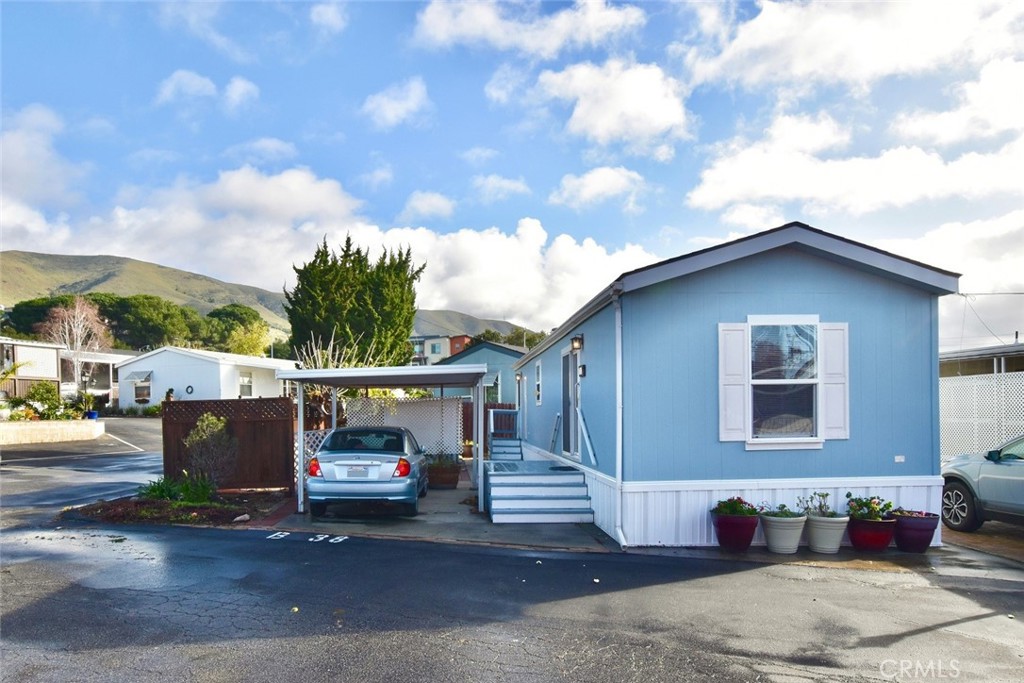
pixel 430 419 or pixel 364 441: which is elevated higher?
pixel 364 441

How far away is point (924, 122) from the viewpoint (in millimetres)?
10383

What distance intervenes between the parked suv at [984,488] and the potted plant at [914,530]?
1453 millimetres

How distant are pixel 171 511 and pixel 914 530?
33.3ft

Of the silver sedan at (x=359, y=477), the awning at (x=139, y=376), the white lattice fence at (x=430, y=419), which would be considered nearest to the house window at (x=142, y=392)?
the awning at (x=139, y=376)

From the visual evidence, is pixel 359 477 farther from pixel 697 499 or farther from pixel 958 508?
pixel 958 508

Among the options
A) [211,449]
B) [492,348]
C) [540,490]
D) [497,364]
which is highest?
[492,348]

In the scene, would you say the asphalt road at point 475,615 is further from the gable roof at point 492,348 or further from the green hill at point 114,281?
the green hill at point 114,281

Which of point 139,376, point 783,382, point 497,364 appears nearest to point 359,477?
point 783,382

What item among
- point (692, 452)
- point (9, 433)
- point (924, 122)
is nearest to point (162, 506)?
point (692, 452)

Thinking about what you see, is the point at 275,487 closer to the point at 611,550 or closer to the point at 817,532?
the point at 611,550

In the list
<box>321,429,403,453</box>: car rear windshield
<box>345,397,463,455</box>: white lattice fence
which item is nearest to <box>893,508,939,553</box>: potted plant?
<box>321,429,403,453</box>: car rear windshield

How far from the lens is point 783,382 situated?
886cm

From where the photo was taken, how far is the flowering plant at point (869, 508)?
8469mm

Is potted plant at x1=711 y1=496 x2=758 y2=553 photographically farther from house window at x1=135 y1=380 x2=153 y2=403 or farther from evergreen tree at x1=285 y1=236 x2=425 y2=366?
house window at x1=135 y1=380 x2=153 y2=403
